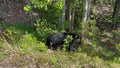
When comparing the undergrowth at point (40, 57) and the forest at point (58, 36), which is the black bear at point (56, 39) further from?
the undergrowth at point (40, 57)

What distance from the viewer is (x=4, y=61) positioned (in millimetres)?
6992

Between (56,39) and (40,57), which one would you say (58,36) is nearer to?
(56,39)

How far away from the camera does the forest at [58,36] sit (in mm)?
7137

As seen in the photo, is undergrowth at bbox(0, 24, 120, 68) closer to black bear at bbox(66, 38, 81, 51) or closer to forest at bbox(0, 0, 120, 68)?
forest at bbox(0, 0, 120, 68)

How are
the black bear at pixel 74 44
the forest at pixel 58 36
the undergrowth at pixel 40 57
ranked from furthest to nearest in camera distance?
the black bear at pixel 74 44 < the forest at pixel 58 36 < the undergrowth at pixel 40 57

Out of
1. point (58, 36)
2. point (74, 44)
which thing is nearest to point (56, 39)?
point (58, 36)

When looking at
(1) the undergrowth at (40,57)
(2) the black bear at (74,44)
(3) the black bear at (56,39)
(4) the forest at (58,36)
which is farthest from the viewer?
(3) the black bear at (56,39)

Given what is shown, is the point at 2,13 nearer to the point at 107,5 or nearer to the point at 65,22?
the point at 65,22

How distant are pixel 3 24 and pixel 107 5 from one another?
22.8 feet

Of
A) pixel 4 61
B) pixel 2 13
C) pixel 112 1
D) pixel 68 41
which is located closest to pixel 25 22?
pixel 2 13

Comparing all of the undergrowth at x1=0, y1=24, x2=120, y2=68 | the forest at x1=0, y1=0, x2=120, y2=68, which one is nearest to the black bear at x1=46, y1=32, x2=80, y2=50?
the forest at x1=0, y1=0, x2=120, y2=68

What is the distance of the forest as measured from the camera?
7.14m

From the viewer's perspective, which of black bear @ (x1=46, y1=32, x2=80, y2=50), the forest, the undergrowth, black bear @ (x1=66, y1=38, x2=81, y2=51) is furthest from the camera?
black bear @ (x1=46, y1=32, x2=80, y2=50)

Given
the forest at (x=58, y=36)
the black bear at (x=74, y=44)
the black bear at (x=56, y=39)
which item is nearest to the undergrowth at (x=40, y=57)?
the forest at (x=58, y=36)
